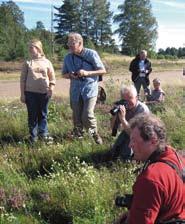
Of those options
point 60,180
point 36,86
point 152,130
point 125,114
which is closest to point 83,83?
point 36,86

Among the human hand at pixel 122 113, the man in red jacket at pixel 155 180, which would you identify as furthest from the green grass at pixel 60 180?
the man in red jacket at pixel 155 180

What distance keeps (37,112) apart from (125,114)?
1.96 metres

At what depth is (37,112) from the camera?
878cm

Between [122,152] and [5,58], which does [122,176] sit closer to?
[122,152]

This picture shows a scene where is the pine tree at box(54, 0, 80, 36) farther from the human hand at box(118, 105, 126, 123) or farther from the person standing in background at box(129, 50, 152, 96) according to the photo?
the human hand at box(118, 105, 126, 123)

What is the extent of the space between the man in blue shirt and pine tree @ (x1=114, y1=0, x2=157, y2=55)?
224 ft

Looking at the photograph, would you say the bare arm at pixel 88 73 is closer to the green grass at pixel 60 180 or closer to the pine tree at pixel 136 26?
the green grass at pixel 60 180

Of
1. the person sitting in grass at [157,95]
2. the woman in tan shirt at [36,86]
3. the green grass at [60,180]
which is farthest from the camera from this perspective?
the person sitting in grass at [157,95]

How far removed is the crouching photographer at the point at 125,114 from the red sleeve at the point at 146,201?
3.38 m

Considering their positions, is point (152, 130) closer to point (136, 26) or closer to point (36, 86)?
point (36, 86)

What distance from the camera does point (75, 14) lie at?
77062 millimetres

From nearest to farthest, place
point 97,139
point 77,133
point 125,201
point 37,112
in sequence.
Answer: point 125,201
point 97,139
point 77,133
point 37,112

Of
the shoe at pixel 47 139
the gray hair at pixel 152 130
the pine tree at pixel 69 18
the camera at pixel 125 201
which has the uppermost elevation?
the pine tree at pixel 69 18

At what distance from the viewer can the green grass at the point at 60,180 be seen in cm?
552
